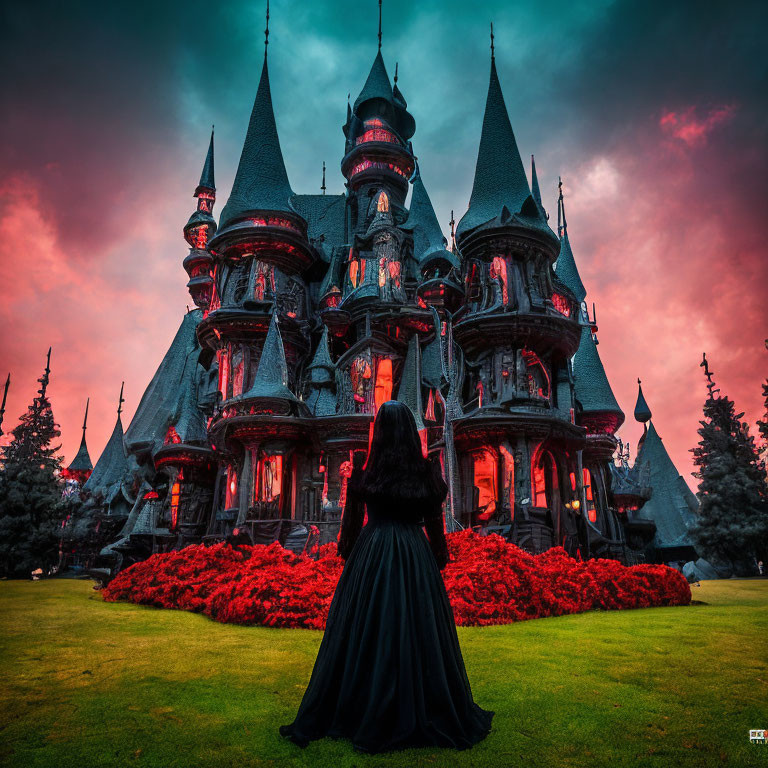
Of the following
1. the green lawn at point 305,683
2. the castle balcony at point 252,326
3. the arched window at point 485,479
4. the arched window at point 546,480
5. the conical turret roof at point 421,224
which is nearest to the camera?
the green lawn at point 305,683

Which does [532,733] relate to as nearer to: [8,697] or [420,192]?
[8,697]

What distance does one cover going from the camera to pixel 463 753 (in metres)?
3.48

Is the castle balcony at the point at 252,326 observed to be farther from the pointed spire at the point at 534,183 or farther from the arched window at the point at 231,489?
the pointed spire at the point at 534,183

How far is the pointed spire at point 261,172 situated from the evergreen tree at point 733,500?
23.8 m

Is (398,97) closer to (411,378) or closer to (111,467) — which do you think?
(411,378)

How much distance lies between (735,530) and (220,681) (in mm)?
25795

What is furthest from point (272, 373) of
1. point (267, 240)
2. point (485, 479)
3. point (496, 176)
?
point (496, 176)

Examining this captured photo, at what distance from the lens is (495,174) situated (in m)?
23.7

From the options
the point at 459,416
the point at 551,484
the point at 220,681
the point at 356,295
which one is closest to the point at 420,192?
the point at 356,295

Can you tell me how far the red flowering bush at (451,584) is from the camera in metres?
9.66

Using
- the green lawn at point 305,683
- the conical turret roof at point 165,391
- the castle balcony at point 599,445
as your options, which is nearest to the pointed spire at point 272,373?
the conical turret roof at point 165,391

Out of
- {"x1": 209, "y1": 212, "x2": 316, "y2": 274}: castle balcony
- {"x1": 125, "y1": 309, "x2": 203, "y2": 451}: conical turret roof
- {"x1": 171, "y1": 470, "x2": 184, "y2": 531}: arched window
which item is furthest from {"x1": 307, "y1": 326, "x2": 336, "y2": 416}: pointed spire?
{"x1": 125, "y1": 309, "x2": 203, "y2": 451}: conical turret roof

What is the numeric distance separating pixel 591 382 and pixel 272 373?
15.4 meters

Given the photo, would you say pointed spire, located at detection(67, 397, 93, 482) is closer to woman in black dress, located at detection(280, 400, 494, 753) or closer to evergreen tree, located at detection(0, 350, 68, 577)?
evergreen tree, located at detection(0, 350, 68, 577)
